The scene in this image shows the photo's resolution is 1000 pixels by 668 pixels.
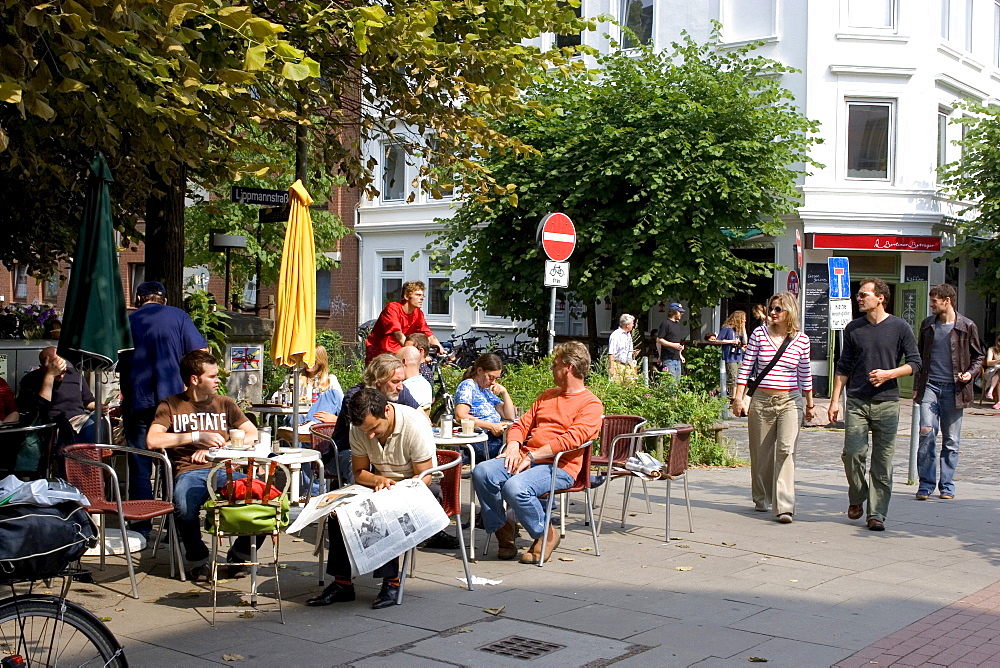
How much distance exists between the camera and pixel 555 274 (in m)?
11.8

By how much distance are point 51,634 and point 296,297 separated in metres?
4.32

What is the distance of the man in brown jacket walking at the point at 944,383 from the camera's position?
1084 centimetres

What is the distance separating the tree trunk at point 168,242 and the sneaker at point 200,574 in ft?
13.7

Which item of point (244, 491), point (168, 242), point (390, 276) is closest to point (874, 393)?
point (244, 491)

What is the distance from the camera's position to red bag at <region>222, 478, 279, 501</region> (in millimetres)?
6348

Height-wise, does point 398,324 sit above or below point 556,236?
below

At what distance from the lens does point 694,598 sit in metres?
6.73

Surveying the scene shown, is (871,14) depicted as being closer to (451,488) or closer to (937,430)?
(937,430)

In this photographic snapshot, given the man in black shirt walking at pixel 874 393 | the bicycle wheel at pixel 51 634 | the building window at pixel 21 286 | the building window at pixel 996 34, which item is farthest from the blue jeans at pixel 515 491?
the building window at pixel 21 286

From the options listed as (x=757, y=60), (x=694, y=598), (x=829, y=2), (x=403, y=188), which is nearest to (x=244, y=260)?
(x=403, y=188)

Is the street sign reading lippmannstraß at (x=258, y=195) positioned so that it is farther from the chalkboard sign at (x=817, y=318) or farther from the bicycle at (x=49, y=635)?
the chalkboard sign at (x=817, y=318)

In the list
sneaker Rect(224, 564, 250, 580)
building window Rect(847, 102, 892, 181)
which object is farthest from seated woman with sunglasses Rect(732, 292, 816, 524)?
building window Rect(847, 102, 892, 181)

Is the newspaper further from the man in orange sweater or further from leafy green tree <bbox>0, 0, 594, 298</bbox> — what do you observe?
leafy green tree <bbox>0, 0, 594, 298</bbox>

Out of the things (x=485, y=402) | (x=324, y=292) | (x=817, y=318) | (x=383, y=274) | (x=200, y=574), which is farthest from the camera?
(x=324, y=292)
